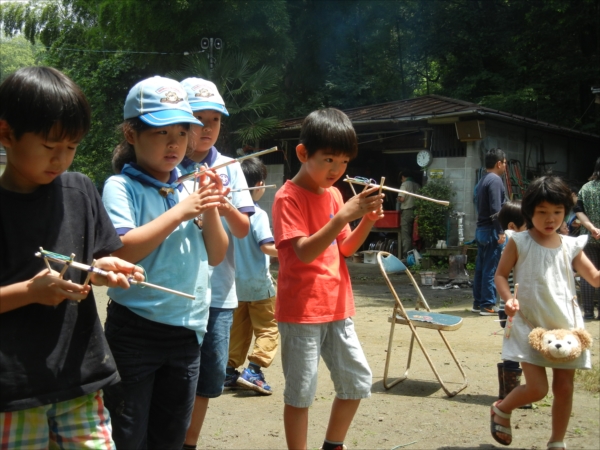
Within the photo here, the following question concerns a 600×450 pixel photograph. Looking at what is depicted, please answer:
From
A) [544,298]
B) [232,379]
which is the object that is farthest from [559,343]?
[232,379]

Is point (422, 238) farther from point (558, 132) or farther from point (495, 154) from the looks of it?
point (495, 154)

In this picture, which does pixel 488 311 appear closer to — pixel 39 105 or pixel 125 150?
pixel 125 150

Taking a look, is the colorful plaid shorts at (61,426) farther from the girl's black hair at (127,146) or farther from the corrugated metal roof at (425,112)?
the corrugated metal roof at (425,112)

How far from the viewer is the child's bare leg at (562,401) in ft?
12.5

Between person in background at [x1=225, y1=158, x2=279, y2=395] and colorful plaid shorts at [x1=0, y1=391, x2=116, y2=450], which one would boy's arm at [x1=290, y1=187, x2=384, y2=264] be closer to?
colorful plaid shorts at [x1=0, y1=391, x2=116, y2=450]

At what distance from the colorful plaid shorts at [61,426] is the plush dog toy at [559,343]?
2.39m

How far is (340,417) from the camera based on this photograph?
136 inches

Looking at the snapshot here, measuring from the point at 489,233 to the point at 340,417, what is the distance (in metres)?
5.84

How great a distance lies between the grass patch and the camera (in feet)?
17.2

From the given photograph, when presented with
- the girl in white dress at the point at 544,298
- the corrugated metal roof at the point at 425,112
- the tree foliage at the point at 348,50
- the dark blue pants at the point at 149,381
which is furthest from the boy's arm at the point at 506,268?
the tree foliage at the point at 348,50

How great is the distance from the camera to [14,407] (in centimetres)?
194

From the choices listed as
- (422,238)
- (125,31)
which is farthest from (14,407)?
(125,31)

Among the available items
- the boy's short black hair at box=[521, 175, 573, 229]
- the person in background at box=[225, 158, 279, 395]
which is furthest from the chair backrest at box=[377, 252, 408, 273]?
the boy's short black hair at box=[521, 175, 573, 229]

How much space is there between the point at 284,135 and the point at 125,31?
6.43m
